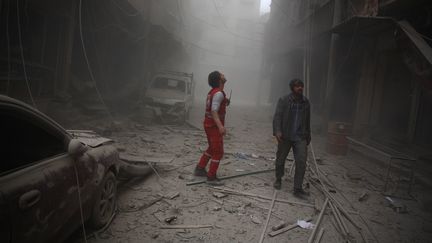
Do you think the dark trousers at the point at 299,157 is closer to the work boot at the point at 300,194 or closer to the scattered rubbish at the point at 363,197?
the work boot at the point at 300,194

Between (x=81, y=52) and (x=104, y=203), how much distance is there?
1051 centimetres

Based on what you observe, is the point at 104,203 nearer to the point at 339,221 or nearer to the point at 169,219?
the point at 169,219

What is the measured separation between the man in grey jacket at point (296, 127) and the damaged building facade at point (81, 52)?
14.0ft

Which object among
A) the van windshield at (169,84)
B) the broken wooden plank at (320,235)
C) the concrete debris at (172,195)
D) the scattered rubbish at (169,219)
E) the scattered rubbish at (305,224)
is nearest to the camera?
the broken wooden plank at (320,235)

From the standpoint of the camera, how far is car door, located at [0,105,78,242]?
7.28 feet

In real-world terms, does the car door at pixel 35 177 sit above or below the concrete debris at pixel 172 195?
above

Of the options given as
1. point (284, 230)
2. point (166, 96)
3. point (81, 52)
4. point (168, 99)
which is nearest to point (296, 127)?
point (284, 230)

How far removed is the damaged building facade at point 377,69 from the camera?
717cm

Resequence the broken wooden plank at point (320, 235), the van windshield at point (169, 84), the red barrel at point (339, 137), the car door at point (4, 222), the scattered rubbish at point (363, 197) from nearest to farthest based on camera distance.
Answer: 1. the car door at point (4, 222)
2. the broken wooden plank at point (320, 235)
3. the scattered rubbish at point (363, 197)
4. the red barrel at point (339, 137)
5. the van windshield at point (169, 84)

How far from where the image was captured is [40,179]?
2479 millimetres

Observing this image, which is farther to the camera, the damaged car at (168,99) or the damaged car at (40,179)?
the damaged car at (168,99)

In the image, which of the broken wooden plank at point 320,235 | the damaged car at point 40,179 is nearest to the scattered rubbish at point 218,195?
the broken wooden plank at point 320,235

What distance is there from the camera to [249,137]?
11.6 meters

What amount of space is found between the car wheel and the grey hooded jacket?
2.89 m
